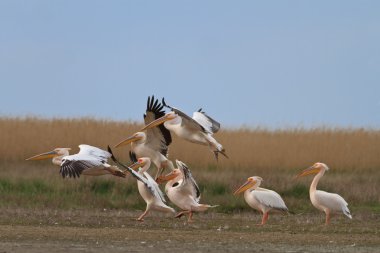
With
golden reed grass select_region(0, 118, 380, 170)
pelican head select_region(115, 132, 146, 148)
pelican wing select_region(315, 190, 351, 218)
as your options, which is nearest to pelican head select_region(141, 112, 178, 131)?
pelican head select_region(115, 132, 146, 148)

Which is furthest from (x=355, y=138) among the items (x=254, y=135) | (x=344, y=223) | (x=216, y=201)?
(x=344, y=223)

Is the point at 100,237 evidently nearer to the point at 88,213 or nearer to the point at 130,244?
the point at 130,244

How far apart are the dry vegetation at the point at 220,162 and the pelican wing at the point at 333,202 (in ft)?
9.07

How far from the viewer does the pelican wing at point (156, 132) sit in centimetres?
1453

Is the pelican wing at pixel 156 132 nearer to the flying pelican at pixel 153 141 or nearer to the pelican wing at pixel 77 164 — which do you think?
the flying pelican at pixel 153 141

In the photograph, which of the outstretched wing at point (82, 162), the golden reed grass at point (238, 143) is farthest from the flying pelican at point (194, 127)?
the golden reed grass at point (238, 143)

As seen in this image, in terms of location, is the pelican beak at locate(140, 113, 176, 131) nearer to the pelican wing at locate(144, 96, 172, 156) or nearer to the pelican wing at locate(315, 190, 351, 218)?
the pelican wing at locate(144, 96, 172, 156)

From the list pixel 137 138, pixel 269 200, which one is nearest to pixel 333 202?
pixel 269 200

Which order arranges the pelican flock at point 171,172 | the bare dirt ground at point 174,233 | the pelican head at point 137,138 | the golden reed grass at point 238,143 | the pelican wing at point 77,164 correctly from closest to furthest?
1. the bare dirt ground at point 174,233
2. the pelican wing at point 77,164
3. the pelican flock at point 171,172
4. the pelican head at point 137,138
5. the golden reed grass at point 238,143

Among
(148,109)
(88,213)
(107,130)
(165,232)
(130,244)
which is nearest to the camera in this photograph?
(130,244)

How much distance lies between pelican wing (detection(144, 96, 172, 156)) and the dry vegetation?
916mm

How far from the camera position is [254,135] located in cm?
2105

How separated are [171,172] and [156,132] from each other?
1.47 meters

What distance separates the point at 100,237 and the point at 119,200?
5966 millimetres
